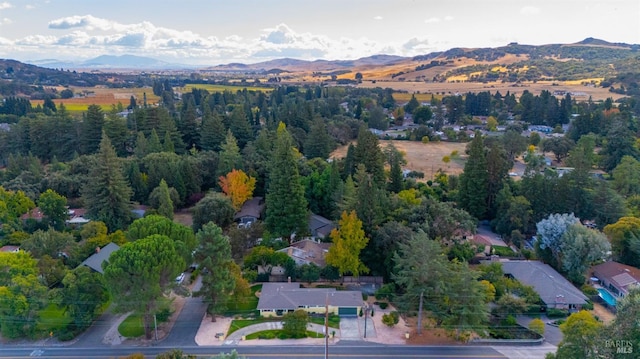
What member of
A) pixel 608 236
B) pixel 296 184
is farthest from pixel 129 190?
pixel 608 236

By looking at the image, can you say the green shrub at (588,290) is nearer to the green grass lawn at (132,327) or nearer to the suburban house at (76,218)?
the green grass lawn at (132,327)

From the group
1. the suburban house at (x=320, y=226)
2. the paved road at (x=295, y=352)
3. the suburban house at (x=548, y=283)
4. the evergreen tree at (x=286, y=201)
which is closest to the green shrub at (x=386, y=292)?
the paved road at (x=295, y=352)

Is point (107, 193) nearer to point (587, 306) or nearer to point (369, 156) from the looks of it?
point (369, 156)

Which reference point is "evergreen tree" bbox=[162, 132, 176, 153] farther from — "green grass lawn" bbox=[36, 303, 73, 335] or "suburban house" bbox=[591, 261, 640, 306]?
"suburban house" bbox=[591, 261, 640, 306]

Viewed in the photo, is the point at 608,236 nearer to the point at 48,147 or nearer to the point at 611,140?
the point at 611,140

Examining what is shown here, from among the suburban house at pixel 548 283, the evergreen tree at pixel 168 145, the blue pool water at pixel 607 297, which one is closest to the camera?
the suburban house at pixel 548 283

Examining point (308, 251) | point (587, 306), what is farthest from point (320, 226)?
point (587, 306)
